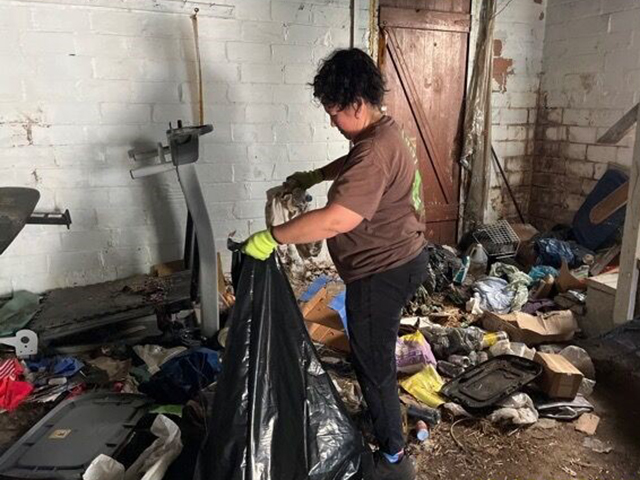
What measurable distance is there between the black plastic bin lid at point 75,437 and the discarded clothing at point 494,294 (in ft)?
7.59

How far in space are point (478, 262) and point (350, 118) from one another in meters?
2.80

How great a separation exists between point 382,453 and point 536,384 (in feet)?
3.39

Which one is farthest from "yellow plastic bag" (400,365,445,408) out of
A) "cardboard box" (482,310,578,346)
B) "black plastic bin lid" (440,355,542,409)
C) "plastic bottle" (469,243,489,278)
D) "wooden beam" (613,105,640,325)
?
"plastic bottle" (469,243,489,278)

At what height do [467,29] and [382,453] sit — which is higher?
[467,29]

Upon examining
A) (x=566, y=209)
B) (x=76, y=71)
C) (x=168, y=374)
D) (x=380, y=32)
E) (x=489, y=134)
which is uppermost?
(x=380, y=32)

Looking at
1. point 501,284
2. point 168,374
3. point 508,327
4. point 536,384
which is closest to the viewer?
point 168,374

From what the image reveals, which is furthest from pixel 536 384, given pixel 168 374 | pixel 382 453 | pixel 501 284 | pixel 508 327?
pixel 168 374

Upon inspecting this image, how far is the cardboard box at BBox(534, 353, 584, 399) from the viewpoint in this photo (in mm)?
2434

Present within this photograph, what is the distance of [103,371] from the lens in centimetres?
274

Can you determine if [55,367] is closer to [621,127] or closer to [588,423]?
[588,423]

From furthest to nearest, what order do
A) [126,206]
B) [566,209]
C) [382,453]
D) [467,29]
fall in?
[566,209]
[467,29]
[126,206]
[382,453]

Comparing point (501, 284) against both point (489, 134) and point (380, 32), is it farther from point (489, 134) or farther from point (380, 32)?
point (380, 32)

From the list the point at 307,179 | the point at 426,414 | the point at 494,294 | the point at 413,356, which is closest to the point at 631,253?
the point at 494,294

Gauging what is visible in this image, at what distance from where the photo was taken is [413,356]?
109 inches
